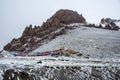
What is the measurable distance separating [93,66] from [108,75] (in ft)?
6.13

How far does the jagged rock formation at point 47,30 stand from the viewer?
57.2 metres

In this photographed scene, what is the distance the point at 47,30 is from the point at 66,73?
4575cm

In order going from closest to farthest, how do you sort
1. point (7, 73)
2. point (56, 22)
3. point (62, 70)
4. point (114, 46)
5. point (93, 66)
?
1. point (7, 73)
2. point (62, 70)
3. point (93, 66)
4. point (114, 46)
5. point (56, 22)

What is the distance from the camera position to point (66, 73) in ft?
67.2

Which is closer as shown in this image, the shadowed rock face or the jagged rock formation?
the shadowed rock face

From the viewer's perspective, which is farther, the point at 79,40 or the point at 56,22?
the point at 56,22

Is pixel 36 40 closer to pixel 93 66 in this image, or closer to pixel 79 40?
pixel 79 40

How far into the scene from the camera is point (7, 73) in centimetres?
1825

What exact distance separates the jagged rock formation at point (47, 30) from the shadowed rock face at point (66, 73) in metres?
33.2

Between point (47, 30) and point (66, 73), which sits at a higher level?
point (47, 30)

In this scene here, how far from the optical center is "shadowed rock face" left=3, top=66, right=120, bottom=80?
60.5ft

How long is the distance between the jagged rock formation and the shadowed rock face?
3316 cm

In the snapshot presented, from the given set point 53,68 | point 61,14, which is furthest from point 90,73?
point 61,14

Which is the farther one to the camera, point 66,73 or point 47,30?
point 47,30
